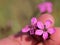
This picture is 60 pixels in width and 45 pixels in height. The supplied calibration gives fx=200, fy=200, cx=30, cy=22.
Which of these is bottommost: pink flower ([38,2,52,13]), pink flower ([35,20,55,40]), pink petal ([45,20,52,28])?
pink flower ([35,20,55,40])

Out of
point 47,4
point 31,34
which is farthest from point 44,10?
point 31,34

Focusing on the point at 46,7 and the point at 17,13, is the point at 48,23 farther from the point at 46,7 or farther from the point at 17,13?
the point at 17,13

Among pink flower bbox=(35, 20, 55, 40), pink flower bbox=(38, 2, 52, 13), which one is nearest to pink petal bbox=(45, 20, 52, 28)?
pink flower bbox=(35, 20, 55, 40)

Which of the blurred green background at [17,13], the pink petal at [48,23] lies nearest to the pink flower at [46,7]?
the blurred green background at [17,13]

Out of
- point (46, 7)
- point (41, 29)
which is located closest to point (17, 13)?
point (46, 7)

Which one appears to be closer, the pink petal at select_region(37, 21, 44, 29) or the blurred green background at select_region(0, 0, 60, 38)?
the pink petal at select_region(37, 21, 44, 29)

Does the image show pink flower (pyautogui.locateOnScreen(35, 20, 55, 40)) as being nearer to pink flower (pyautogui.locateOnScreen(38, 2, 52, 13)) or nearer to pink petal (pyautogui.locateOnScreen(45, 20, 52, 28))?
pink petal (pyautogui.locateOnScreen(45, 20, 52, 28))
